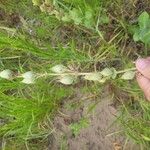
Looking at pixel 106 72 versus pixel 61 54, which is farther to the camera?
pixel 61 54

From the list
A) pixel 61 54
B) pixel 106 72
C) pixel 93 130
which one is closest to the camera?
pixel 106 72

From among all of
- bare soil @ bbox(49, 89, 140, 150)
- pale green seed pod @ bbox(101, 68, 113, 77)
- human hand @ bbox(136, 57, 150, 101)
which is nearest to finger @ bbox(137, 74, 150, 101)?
human hand @ bbox(136, 57, 150, 101)

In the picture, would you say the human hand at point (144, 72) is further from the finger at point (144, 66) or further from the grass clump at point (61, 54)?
the grass clump at point (61, 54)

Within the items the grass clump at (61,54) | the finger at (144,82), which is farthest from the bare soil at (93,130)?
the finger at (144,82)

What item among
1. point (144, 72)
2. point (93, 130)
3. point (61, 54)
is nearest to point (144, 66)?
point (144, 72)

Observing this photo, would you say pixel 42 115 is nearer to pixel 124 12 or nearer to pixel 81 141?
pixel 81 141

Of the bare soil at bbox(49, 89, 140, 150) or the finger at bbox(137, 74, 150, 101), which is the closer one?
the finger at bbox(137, 74, 150, 101)

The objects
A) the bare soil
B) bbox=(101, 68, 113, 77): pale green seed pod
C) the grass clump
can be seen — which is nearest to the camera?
bbox=(101, 68, 113, 77): pale green seed pod

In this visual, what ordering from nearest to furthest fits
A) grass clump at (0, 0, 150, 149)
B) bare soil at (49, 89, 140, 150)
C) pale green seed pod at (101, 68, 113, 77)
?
pale green seed pod at (101, 68, 113, 77) → grass clump at (0, 0, 150, 149) → bare soil at (49, 89, 140, 150)

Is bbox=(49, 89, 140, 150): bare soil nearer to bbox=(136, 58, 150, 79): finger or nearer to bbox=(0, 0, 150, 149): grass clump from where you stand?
→ bbox=(0, 0, 150, 149): grass clump

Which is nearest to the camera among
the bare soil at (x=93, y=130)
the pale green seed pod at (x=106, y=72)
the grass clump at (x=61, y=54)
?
the pale green seed pod at (x=106, y=72)

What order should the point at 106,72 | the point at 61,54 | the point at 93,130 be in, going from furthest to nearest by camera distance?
the point at 93,130 → the point at 61,54 → the point at 106,72

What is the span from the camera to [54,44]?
77.1 inches

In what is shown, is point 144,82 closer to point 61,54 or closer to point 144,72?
point 144,72
